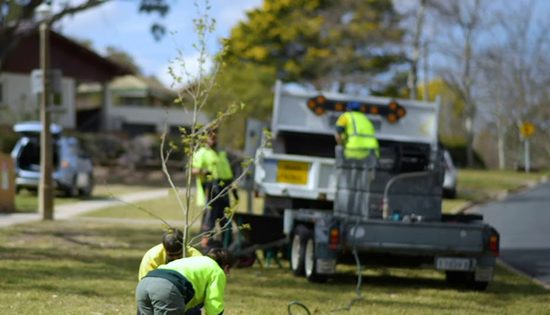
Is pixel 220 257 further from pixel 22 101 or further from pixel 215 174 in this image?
pixel 22 101

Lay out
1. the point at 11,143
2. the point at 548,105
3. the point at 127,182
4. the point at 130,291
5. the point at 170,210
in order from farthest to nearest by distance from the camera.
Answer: the point at 548,105
the point at 127,182
the point at 11,143
the point at 170,210
the point at 130,291

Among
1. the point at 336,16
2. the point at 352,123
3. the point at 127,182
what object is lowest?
the point at 127,182

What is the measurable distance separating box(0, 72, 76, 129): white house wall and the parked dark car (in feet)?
33.7

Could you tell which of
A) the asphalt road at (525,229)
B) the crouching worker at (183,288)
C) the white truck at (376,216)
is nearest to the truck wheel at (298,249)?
the white truck at (376,216)

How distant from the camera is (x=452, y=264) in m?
11.6

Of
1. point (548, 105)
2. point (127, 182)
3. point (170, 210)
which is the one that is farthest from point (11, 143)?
point (548, 105)

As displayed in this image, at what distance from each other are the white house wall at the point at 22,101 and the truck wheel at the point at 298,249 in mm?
26476

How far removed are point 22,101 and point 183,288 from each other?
35.0 meters

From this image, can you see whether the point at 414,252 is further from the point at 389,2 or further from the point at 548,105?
the point at 548,105

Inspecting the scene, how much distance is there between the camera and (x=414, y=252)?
1155 centimetres

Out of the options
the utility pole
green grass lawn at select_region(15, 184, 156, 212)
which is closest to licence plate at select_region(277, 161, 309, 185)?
green grass lawn at select_region(15, 184, 156, 212)

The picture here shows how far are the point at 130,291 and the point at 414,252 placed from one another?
337 cm

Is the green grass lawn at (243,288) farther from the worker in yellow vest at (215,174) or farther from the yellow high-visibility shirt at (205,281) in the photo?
the yellow high-visibility shirt at (205,281)

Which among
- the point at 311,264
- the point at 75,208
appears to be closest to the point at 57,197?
the point at 75,208
